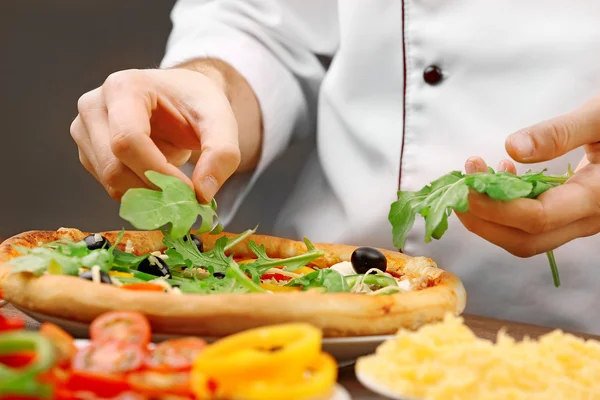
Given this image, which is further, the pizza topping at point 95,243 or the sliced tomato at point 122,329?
the pizza topping at point 95,243

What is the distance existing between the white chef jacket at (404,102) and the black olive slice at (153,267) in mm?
730

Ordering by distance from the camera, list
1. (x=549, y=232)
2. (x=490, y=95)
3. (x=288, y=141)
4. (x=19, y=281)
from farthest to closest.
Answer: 1. (x=288, y=141)
2. (x=490, y=95)
3. (x=549, y=232)
4. (x=19, y=281)

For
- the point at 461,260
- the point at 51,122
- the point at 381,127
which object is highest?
the point at 381,127

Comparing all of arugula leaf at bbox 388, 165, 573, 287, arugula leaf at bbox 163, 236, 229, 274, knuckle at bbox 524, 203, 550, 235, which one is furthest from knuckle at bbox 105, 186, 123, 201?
knuckle at bbox 524, 203, 550, 235

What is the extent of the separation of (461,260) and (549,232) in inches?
18.7

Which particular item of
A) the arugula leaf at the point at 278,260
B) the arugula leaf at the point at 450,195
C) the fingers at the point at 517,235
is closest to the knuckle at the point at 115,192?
the arugula leaf at the point at 278,260

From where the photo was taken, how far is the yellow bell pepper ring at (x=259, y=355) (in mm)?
672

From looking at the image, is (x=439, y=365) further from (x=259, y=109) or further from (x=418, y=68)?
(x=259, y=109)

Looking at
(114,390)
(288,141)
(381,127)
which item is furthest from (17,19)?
(114,390)

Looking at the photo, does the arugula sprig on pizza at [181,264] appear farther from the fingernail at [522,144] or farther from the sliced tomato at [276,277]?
the fingernail at [522,144]

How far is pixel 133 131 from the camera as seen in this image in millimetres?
1217

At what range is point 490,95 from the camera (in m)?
1.75

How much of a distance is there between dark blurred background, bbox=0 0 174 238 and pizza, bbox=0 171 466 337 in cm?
315

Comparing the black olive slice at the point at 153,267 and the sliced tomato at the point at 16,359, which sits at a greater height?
the sliced tomato at the point at 16,359
